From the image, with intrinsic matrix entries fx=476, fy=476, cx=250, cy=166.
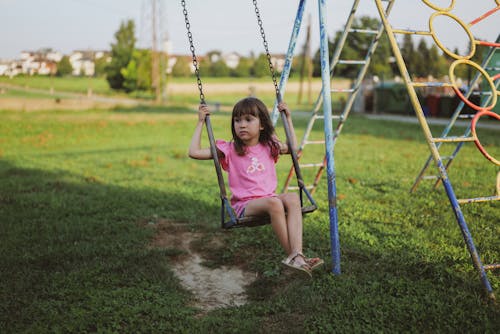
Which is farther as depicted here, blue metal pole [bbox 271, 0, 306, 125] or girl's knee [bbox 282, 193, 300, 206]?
blue metal pole [bbox 271, 0, 306, 125]

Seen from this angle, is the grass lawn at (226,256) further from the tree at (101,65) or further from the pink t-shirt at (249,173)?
the tree at (101,65)

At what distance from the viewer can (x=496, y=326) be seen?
9.67 feet

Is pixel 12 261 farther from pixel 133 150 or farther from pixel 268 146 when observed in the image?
pixel 133 150

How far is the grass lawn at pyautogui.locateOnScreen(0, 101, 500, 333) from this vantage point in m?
3.16

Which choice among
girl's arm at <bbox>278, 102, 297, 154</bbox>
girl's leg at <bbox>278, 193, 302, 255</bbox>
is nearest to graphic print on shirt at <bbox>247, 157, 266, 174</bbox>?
girl's arm at <bbox>278, 102, 297, 154</bbox>

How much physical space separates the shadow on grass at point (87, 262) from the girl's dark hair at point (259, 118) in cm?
129

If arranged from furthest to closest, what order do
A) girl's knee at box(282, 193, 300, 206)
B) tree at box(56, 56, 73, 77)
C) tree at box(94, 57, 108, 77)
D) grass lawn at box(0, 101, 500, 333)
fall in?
tree at box(94, 57, 108, 77)
tree at box(56, 56, 73, 77)
girl's knee at box(282, 193, 300, 206)
grass lawn at box(0, 101, 500, 333)

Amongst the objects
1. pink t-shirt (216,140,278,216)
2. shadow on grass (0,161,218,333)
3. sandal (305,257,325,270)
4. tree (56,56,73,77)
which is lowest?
shadow on grass (0,161,218,333)

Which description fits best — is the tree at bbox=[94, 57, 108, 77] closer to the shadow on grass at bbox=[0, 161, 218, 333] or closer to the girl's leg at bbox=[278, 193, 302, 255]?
the shadow on grass at bbox=[0, 161, 218, 333]

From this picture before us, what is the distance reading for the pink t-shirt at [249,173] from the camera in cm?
394

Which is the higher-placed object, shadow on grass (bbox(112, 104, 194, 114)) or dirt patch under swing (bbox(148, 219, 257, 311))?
shadow on grass (bbox(112, 104, 194, 114))

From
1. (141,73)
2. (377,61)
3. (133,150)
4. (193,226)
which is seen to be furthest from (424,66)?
(193,226)

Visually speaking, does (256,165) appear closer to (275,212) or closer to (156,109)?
(275,212)

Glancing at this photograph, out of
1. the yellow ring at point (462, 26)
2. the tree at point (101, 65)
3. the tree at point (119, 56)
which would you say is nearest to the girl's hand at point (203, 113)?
the yellow ring at point (462, 26)
